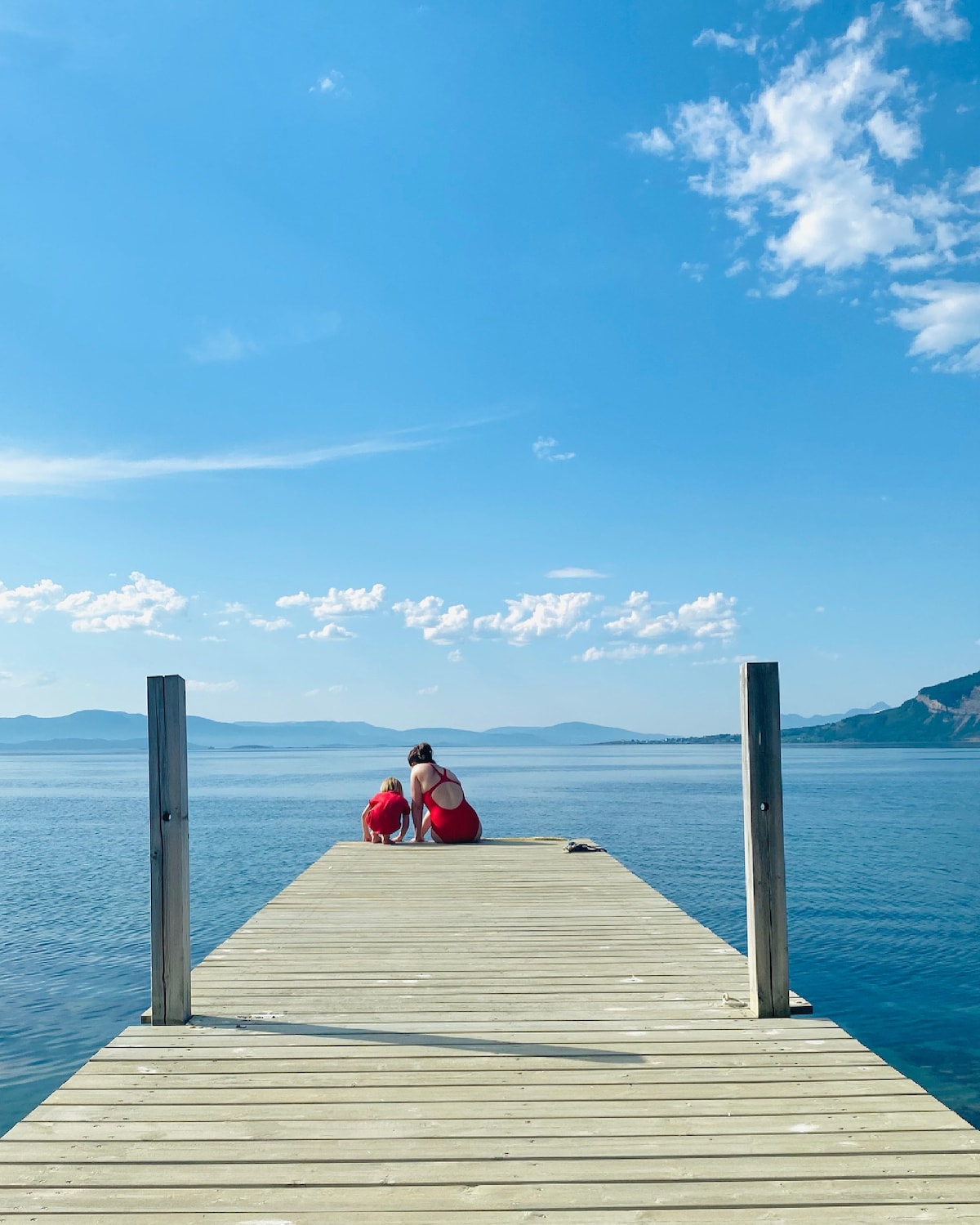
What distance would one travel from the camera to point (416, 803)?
13047mm

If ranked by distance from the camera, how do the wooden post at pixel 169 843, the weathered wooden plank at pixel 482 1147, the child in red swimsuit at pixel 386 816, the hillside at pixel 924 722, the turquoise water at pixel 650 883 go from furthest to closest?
1. the hillside at pixel 924 722
2. the child in red swimsuit at pixel 386 816
3. the turquoise water at pixel 650 883
4. the wooden post at pixel 169 843
5. the weathered wooden plank at pixel 482 1147

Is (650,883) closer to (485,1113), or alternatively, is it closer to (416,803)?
(416,803)

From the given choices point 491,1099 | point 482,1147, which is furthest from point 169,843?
point 482,1147

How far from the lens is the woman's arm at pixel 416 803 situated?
12500 millimetres

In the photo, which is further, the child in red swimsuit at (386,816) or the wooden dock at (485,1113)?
the child in red swimsuit at (386,816)

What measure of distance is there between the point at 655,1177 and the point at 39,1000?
943 cm

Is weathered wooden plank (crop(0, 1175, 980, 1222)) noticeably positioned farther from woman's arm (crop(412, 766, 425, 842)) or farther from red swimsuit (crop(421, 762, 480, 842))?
red swimsuit (crop(421, 762, 480, 842))

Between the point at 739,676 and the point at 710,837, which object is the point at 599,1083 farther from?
the point at 710,837

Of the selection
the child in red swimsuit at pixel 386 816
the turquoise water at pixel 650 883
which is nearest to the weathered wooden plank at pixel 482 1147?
the turquoise water at pixel 650 883

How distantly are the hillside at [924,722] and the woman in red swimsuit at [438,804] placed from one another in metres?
160

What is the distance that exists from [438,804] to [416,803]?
282 mm

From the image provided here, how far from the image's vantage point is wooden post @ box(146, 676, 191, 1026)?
4777 mm

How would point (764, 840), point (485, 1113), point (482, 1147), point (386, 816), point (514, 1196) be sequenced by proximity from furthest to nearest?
1. point (386, 816)
2. point (764, 840)
3. point (485, 1113)
4. point (482, 1147)
5. point (514, 1196)

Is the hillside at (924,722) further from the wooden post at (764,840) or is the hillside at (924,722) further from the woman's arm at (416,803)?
the wooden post at (764,840)
